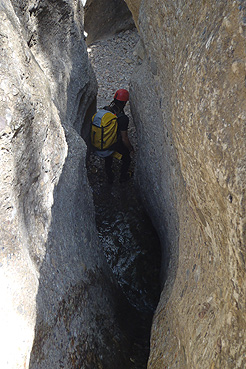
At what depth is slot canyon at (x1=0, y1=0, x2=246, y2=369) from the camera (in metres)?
1.31

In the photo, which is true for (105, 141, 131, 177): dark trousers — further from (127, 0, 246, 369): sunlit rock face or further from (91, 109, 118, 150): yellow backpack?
(127, 0, 246, 369): sunlit rock face

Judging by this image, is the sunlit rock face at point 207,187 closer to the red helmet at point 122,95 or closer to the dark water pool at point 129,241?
the dark water pool at point 129,241

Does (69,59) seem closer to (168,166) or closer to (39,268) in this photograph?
(168,166)

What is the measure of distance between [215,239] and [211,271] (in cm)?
20

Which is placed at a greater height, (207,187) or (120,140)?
(120,140)

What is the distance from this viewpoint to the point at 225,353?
4.34 feet

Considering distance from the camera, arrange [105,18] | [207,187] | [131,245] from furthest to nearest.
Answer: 1. [105,18]
2. [131,245]
3. [207,187]

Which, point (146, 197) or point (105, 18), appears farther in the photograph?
point (105, 18)

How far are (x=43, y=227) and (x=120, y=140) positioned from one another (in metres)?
2.42

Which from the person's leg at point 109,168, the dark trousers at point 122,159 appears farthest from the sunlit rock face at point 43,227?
the person's leg at point 109,168

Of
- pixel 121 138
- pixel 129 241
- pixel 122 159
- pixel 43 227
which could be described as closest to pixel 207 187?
pixel 43 227

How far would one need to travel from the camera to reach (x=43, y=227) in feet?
7.22

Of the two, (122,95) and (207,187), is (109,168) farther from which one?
(207,187)

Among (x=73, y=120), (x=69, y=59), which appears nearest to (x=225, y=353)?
(x=73, y=120)
